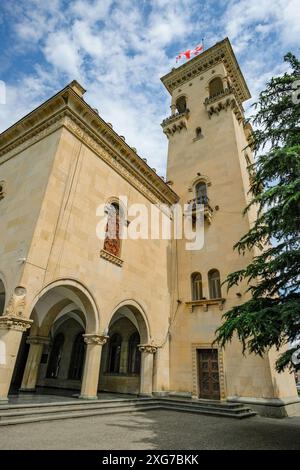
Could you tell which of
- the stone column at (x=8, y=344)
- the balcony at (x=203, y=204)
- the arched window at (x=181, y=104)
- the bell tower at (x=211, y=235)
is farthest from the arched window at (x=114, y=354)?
the arched window at (x=181, y=104)

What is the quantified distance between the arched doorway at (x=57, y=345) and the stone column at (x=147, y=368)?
3033 mm

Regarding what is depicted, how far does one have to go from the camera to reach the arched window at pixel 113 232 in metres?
12.9

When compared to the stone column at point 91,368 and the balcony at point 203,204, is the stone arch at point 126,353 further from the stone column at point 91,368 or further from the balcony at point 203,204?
the balcony at point 203,204

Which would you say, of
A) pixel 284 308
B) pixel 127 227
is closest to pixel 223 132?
pixel 127 227

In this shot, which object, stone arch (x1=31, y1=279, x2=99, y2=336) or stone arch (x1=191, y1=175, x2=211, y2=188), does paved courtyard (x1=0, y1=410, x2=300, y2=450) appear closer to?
stone arch (x1=31, y1=279, x2=99, y2=336)

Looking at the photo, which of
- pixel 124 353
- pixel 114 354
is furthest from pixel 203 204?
pixel 114 354

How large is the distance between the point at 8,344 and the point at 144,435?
4.54 metres

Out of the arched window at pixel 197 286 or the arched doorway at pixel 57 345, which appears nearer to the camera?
the arched doorway at pixel 57 345

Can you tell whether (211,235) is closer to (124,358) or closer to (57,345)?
(124,358)

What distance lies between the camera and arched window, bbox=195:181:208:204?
58.5 feet

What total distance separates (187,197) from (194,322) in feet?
27.1

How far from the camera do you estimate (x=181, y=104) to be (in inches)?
974
